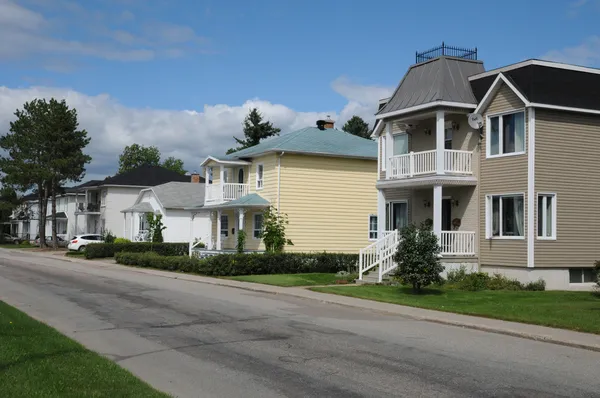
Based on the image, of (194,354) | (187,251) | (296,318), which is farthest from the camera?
(187,251)

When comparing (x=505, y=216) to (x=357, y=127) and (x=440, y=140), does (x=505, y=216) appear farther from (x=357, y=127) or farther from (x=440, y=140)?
(x=357, y=127)

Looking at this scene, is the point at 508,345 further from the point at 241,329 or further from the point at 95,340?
the point at 95,340

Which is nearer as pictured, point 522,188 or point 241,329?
point 241,329

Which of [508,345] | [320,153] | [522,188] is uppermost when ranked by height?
[320,153]

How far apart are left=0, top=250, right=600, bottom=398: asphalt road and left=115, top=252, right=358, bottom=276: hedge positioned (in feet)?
33.7

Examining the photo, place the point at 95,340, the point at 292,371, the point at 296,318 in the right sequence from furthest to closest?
the point at 296,318, the point at 95,340, the point at 292,371

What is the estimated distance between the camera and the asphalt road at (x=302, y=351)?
895 centimetres

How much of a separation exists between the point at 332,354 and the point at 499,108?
17.0 m

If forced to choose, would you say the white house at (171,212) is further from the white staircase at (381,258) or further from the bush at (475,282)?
the bush at (475,282)

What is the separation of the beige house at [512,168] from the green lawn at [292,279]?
2.08 metres

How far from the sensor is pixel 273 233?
118ft

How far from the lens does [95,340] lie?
490 inches

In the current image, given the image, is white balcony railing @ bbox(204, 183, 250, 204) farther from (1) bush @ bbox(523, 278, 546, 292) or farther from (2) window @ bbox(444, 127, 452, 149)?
(1) bush @ bbox(523, 278, 546, 292)

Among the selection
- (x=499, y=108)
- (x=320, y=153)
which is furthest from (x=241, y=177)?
(x=499, y=108)
